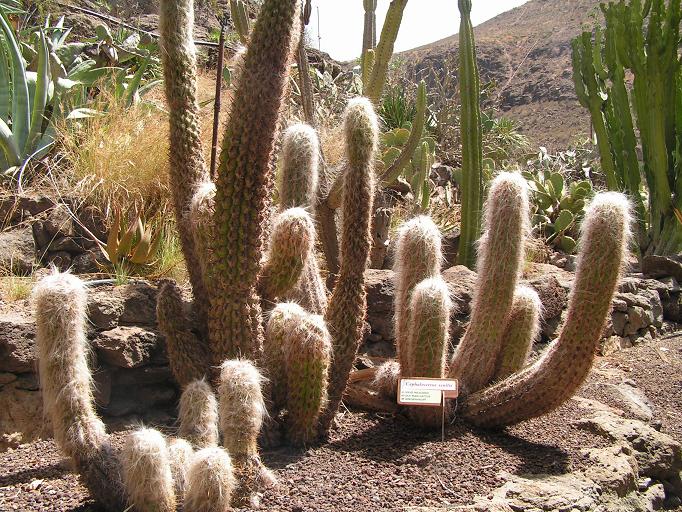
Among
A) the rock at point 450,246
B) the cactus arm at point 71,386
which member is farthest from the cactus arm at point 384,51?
the cactus arm at point 71,386

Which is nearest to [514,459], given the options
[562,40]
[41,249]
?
[41,249]

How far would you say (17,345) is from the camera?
364 cm

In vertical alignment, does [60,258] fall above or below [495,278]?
above

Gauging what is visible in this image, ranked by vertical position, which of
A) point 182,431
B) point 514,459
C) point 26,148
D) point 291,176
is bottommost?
point 514,459

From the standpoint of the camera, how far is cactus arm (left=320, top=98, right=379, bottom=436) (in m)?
3.76

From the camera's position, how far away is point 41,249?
4.89 metres

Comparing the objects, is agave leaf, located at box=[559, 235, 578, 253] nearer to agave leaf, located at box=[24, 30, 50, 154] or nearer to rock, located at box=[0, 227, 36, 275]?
agave leaf, located at box=[24, 30, 50, 154]

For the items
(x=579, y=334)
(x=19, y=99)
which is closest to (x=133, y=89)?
(x=19, y=99)

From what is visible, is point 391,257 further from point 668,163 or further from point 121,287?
point 668,163

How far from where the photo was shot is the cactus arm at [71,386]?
2836 millimetres

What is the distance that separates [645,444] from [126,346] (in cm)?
285

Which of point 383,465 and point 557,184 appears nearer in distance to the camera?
point 383,465

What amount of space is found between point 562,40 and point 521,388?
1026 inches

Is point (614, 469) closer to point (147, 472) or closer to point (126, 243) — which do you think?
point (147, 472)
